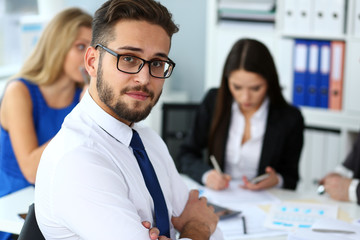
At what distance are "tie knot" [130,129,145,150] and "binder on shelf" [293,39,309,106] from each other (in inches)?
81.8

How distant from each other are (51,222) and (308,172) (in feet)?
8.16

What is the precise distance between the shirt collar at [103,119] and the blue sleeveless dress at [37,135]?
1.01 metres

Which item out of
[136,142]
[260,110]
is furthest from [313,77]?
[136,142]

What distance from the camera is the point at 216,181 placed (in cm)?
221

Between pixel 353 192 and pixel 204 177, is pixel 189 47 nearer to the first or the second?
pixel 204 177

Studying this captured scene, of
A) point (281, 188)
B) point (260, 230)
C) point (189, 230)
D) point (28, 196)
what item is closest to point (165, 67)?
point (189, 230)

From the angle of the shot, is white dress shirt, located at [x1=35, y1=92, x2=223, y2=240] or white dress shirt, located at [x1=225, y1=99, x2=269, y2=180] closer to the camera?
white dress shirt, located at [x1=35, y1=92, x2=223, y2=240]

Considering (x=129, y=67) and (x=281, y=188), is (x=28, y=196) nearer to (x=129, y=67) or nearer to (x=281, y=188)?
(x=129, y=67)

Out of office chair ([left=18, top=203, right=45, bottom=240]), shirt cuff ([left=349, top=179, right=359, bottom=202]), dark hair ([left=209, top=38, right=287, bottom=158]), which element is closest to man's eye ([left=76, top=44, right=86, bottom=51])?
dark hair ([left=209, top=38, right=287, bottom=158])

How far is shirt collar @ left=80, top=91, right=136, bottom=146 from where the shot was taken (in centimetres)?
140

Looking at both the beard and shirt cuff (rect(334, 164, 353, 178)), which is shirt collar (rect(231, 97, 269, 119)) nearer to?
shirt cuff (rect(334, 164, 353, 178))

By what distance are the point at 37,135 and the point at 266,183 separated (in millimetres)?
1066

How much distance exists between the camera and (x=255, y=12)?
347 centimetres

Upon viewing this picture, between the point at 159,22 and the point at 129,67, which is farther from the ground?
the point at 159,22
